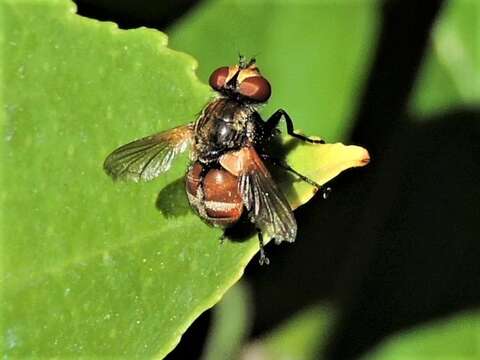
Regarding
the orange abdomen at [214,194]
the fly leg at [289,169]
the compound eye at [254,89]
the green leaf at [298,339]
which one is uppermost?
the fly leg at [289,169]

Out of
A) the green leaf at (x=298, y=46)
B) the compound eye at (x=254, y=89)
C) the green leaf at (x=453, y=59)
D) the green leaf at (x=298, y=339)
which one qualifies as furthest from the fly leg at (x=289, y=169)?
the green leaf at (x=453, y=59)

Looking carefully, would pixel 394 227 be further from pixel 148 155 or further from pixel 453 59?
pixel 148 155

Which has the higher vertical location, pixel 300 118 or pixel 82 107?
pixel 82 107

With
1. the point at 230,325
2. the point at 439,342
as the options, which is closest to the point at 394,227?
the point at 439,342

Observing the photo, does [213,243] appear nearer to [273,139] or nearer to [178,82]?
[178,82]

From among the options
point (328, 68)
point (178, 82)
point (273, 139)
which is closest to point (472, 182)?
point (328, 68)

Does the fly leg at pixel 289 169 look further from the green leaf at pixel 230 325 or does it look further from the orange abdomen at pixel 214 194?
the green leaf at pixel 230 325
